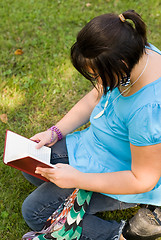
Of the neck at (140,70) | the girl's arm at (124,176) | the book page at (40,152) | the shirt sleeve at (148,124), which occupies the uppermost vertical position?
the neck at (140,70)

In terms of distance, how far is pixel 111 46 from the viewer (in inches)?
44.1

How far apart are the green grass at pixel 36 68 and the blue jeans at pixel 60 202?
0.91ft

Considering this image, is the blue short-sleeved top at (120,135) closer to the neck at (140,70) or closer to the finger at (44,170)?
the neck at (140,70)

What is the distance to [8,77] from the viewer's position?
298cm

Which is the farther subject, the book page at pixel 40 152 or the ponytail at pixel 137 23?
the book page at pixel 40 152

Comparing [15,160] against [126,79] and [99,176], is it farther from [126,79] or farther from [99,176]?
[126,79]

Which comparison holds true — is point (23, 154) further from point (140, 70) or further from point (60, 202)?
point (140, 70)

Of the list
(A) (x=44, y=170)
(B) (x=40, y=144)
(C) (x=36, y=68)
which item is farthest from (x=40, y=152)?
(C) (x=36, y=68)

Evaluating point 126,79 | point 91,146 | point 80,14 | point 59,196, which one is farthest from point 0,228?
point 80,14

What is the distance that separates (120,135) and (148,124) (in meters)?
0.29

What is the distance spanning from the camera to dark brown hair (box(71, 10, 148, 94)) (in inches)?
44.4

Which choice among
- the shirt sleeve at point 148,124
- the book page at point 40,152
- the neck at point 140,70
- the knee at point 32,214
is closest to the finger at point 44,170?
the book page at point 40,152

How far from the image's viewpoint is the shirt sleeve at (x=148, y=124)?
4.08 ft

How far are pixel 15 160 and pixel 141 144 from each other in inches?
29.0
